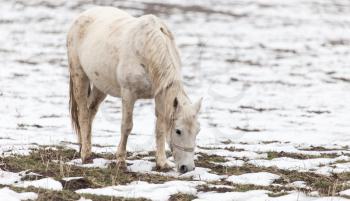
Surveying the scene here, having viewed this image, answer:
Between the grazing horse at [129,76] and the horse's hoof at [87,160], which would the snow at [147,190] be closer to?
the grazing horse at [129,76]

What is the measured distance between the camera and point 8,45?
3017cm

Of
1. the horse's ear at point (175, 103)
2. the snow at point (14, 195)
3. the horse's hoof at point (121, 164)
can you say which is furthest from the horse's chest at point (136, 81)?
the snow at point (14, 195)

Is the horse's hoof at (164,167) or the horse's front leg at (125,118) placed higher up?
the horse's front leg at (125,118)

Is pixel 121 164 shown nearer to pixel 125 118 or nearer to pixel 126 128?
pixel 126 128

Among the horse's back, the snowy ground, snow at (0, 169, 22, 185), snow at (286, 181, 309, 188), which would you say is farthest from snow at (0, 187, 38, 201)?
snow at (286, 181, 309, 188)

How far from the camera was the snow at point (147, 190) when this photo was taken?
22.5ft

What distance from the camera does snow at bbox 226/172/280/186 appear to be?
7.93 meters

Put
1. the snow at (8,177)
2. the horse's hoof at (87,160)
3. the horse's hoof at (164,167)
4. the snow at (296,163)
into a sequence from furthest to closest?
the horse's hoof at (87,160)
the snow at (296,163)
the horse's hoof at (164,167)
the snow at (8,177)

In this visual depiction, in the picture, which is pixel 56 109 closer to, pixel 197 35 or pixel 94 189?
pixel 94 189

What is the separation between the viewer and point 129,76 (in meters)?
8.66

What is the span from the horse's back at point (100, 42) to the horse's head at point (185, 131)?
5.60ft

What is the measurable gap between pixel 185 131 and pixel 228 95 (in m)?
14.2

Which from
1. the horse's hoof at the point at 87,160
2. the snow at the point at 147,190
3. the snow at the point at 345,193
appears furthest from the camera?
the horse's hoof at the point at 87,160

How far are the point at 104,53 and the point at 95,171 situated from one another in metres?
2.10
